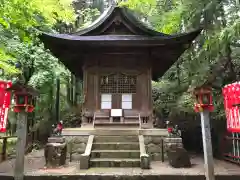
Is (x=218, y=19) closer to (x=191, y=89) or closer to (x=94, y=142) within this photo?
(x=191, y=89)

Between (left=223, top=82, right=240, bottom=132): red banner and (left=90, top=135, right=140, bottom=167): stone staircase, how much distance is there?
3182mm

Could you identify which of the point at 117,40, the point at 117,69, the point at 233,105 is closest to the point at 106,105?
the point at 117,69

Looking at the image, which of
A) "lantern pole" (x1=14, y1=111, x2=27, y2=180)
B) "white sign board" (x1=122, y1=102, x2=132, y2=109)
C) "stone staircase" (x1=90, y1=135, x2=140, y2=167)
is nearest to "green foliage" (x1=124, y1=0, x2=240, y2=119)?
"white sign board" (x1=122, y1=102, x2=132, y2=109)

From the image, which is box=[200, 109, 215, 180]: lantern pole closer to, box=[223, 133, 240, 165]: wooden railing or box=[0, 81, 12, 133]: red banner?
box=[223, 133, 240, 165]: wooden railing

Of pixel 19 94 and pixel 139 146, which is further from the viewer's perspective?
pixel 139 146

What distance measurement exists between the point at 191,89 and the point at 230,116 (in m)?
2.00

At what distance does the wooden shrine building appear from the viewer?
10.0 m

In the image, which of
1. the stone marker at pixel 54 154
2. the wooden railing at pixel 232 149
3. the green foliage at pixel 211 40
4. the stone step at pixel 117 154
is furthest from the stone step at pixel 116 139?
the wooden railing at pixel 232 149

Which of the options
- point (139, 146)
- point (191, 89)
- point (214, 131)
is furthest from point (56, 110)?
point (191, 89)

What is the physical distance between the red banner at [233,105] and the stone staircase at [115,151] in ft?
10.4

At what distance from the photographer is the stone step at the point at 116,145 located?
7.88 m

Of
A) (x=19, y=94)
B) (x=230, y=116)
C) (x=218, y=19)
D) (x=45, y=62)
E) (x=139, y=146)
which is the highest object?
(x=218, y=19)

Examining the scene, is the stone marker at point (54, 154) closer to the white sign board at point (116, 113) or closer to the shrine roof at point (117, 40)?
the white sign board at point (116, 113)

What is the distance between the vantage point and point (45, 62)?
11.9m
